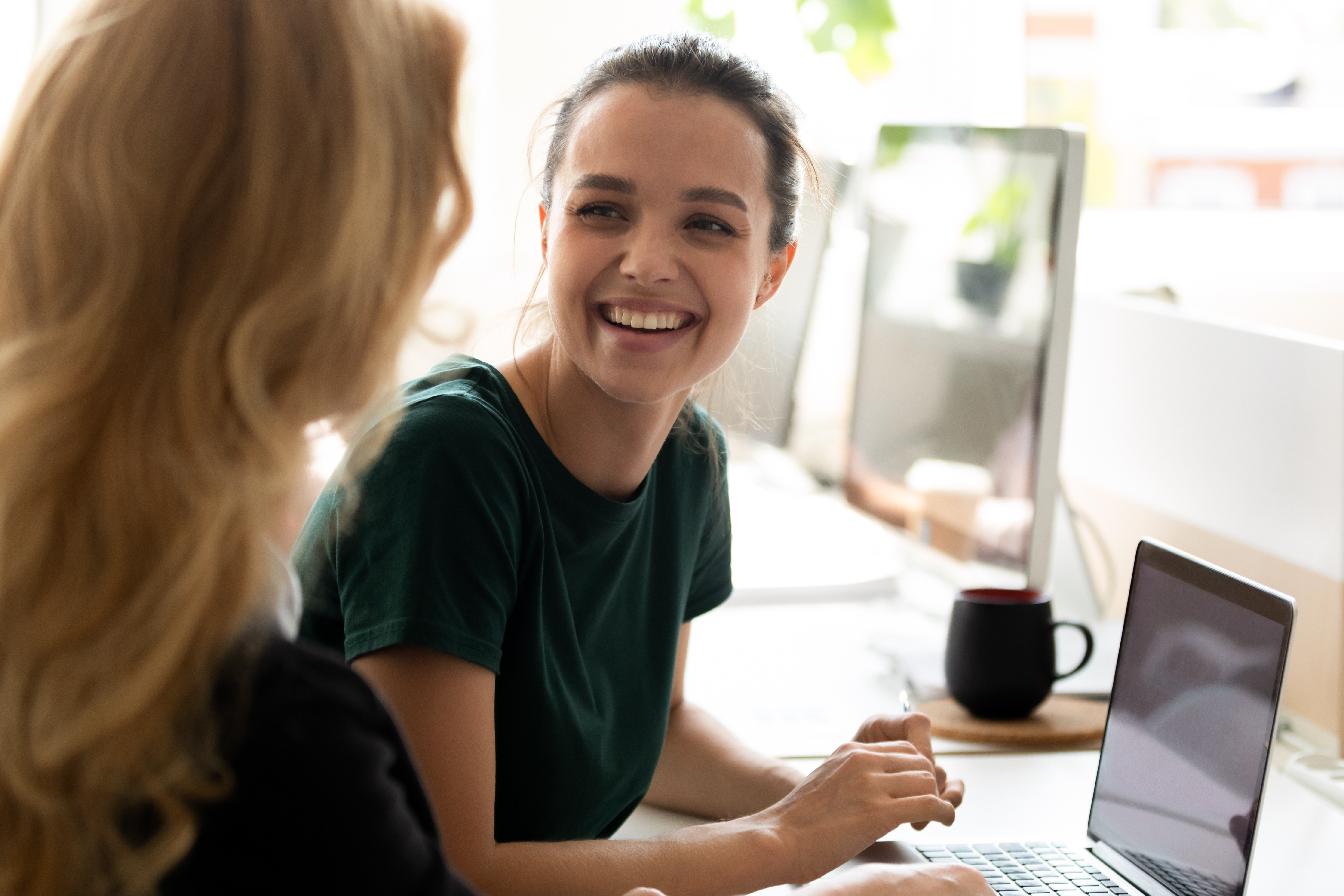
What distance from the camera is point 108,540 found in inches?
22.0

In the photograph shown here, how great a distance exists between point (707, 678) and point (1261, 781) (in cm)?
79

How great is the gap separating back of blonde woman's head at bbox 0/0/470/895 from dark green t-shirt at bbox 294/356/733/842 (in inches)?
12.5

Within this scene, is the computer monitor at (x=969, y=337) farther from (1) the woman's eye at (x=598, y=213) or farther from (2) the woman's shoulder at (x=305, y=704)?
(2) the woman's shoulder at (x=305, y=704)

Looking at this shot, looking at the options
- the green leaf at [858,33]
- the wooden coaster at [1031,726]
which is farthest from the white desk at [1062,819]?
the green leaf at [858,33]

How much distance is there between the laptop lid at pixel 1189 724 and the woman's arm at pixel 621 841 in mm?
150

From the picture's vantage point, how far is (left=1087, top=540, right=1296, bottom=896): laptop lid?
2.94 feet

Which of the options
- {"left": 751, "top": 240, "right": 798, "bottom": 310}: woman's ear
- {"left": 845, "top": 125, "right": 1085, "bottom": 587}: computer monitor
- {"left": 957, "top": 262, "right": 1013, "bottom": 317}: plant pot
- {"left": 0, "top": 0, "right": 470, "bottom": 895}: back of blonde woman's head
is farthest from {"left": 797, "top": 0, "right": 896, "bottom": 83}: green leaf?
{"left": 0, "top": 0, "right": 470, "bottom": 895}: back of blonde woman's head

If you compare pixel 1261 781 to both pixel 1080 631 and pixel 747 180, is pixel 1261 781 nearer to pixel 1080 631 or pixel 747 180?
pixel 747 180

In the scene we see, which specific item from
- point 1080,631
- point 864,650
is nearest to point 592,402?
point 864,650

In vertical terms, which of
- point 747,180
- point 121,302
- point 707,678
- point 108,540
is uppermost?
point 747,180

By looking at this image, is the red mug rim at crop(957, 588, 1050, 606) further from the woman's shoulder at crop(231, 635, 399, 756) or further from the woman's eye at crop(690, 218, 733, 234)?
the woman's shoulder at crop(231, 635, 399, 756)

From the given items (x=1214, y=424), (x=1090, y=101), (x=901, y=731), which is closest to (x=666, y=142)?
(x=901, y=731)

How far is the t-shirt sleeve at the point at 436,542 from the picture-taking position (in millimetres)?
900

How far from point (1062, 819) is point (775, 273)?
588mm
